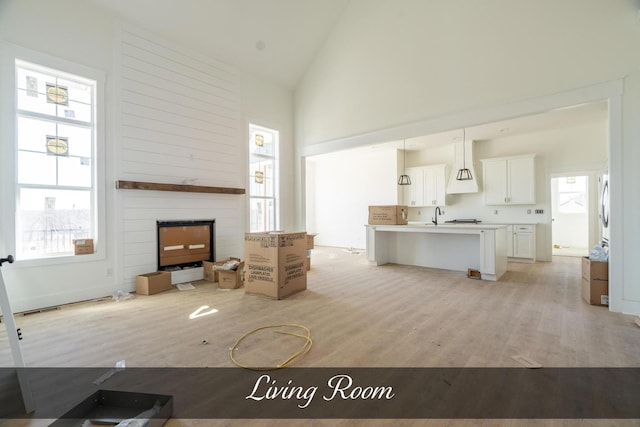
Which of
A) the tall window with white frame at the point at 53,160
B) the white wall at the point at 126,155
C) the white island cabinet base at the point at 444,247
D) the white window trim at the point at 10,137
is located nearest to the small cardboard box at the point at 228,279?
the white wall at the point at 126,155

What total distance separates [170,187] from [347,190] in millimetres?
6273

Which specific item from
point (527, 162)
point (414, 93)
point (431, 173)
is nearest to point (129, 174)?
point (414, 93)

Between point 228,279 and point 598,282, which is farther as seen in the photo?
point 228,279

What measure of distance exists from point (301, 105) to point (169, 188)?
3.66 metres

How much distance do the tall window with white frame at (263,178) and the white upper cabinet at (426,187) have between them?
4.38m

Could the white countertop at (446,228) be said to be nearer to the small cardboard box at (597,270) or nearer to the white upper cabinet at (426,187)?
the small cardboard box at (597,270)

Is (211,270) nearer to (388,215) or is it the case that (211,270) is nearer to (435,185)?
(388,215)

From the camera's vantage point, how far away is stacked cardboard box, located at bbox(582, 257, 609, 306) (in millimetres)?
→ 3373

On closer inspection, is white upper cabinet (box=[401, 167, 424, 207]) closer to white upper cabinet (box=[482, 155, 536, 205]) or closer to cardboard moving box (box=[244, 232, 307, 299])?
white upper cabinet (box=[482, 155, 536, 205])

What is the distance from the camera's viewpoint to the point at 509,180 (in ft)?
23.3

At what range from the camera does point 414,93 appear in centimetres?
492

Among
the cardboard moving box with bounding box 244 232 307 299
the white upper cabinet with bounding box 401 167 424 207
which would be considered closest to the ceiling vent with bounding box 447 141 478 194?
the white upper cabinet with bounding box 401 167 424 207

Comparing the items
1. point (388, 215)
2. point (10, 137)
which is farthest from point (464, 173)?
point (10, 137)

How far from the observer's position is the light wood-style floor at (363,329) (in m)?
2.17
